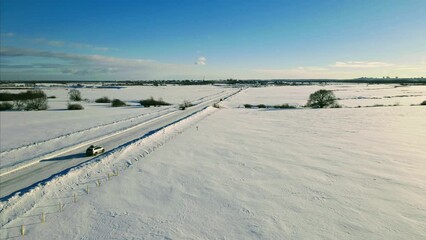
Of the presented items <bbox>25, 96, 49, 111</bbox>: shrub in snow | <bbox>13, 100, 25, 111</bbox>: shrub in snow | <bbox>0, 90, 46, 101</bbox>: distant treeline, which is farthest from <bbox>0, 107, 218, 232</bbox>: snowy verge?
<bbox>0, 90, 46, 101</bbox>: distant treeline

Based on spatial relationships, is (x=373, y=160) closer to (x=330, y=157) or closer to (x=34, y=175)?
(x=330, y=157)

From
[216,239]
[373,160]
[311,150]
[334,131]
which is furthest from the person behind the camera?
[334,131]

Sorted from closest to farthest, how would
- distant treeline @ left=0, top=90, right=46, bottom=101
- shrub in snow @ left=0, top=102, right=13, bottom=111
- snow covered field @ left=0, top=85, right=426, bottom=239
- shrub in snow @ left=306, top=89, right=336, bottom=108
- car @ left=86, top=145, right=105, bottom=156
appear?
snow covered field @ left=0, top=85, right=426, bottom=239 → car @ left=86, top=145, right=105, bottom=156 → shrub in snow @ left=0, top=102, right=13, bottom=111 → distant treeline @ left=0, top=90, right=46, bottom=101 → shrub in snow @ left=306, top=89, right=336, bottom=108

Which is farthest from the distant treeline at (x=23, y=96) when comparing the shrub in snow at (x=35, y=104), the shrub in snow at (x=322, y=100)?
the shrub in snow at (x=322, y=100)

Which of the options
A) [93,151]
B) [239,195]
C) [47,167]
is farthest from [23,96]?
[239,195]

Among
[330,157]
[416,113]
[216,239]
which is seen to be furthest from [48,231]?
[416,113]

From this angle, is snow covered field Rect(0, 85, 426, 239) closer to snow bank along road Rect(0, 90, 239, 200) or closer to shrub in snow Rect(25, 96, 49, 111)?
snow bank along road Rect(0, 90, 239, 200)

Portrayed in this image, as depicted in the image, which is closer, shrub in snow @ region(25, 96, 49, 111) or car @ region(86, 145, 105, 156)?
car @ region(86, 145, 105, 156)

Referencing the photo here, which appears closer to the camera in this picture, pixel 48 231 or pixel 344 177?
pixel 48 231
